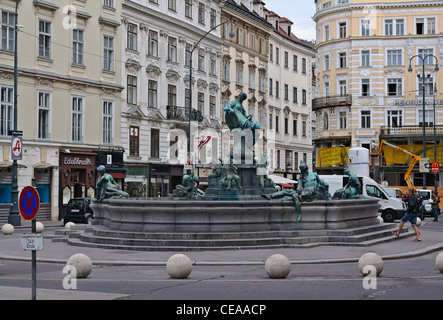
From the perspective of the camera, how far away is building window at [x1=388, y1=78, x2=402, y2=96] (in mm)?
70562

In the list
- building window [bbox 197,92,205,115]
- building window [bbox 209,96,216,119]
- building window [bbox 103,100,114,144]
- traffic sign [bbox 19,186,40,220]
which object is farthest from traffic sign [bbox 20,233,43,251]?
building window [bbox 209,96,216,119]

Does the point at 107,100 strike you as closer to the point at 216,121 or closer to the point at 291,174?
the point at 216,121

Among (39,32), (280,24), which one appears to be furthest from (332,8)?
(39,32)

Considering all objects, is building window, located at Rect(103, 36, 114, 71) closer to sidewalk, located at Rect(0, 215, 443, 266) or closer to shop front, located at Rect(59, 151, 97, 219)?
shop front, located at Rect(59, 151, 97, 219)

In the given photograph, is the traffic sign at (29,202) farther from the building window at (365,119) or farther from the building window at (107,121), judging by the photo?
the building window at (365,119)

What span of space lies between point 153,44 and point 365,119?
26.9 metres

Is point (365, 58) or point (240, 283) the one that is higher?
point (365, 58)

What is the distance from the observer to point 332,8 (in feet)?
237

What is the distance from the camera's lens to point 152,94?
50.8 m

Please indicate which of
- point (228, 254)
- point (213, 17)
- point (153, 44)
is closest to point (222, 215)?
point (228, 254)

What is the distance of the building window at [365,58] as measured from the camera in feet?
235

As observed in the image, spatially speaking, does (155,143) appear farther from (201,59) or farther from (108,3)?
(108,3)
